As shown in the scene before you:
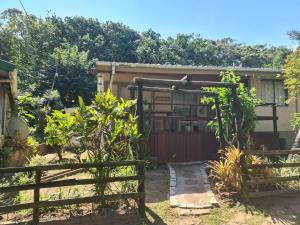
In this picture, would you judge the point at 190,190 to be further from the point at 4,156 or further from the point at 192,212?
the point at 4,156

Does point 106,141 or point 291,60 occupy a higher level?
point 291,60

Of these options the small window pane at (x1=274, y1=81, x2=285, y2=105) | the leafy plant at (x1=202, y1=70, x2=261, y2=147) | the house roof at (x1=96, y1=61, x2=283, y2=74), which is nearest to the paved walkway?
the leafy plant at (x1=202, y1=70, x2=261, y2=147)

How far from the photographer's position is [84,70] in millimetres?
27750

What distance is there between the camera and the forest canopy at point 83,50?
88.0ft

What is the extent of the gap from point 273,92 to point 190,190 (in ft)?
28.5

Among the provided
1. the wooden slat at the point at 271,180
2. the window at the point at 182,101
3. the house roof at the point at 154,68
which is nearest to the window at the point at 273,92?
the house roof at the point at 154,68

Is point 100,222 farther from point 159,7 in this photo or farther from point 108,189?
point 159,7

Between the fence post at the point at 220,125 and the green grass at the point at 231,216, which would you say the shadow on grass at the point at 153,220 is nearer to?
the green grass at the point at 231,216

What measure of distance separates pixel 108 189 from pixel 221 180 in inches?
110

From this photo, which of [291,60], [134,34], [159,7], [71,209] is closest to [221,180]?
[71,209]

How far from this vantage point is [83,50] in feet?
113

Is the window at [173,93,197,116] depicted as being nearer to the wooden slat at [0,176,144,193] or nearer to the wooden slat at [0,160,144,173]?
the wooden slat at [0,160,144,173]

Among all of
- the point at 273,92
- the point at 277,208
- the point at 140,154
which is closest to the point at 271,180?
the point at 277,208

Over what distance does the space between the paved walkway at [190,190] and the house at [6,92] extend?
584cm
